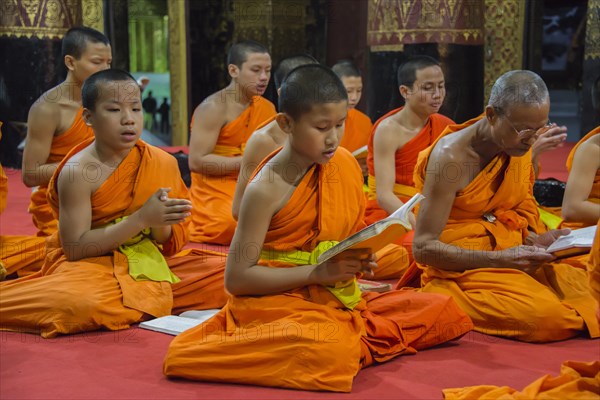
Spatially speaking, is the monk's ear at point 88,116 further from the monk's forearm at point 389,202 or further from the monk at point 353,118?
the monk at point 353,118

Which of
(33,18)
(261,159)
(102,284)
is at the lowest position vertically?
(102,284)

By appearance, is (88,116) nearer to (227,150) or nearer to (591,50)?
(227,150)

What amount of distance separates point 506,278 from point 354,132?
316 cm

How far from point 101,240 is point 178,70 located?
740 cm

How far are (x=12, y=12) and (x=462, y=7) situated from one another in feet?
15.3

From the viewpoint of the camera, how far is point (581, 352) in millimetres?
3916

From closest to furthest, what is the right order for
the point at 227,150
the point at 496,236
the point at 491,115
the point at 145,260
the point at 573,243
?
the point at 573,243 → the point at 491,115 → the point at 496,236 → the point at 145,260 → the point at 227,150

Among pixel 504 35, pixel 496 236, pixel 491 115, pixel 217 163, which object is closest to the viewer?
pixel 491 115

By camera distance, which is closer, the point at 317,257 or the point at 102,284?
the point at 317,257

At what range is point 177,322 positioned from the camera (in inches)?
167

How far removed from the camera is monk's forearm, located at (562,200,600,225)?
4539 millimetres

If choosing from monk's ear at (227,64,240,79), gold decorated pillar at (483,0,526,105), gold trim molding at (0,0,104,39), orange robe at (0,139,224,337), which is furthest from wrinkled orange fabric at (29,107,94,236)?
gold decorated pillar at (483,0,526,105)

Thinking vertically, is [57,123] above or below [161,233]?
above

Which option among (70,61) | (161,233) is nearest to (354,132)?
(70,61)
